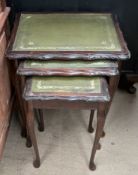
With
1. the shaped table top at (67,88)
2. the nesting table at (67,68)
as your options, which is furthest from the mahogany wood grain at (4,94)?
the shaped table top at (67,88)

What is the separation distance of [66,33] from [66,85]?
0.25 m

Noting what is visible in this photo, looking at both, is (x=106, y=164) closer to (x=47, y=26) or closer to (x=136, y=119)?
(x=136, y=119)

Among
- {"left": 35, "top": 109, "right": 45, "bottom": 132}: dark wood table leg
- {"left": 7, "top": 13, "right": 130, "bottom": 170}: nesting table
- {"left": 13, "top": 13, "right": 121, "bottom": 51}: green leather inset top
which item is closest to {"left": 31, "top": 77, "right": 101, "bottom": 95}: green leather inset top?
{"left": 7, "top": 13, "right": 130, "bottom": 170}: nesting table

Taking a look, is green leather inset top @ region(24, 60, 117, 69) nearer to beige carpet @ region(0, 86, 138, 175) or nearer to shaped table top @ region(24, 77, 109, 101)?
shaped table top @ region(24, 77, 109, 101)

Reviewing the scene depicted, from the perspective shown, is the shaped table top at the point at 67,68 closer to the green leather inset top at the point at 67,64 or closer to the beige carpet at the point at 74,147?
the green leather inset top at the point at 67,64

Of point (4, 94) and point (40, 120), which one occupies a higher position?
point (4, 94)

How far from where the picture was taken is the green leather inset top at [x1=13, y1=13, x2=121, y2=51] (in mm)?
1082

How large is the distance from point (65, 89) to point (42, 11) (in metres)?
0.58

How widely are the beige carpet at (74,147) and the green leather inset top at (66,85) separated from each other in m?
0.46

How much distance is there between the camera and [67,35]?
1144 mm

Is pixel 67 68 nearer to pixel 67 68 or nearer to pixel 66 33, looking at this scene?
pixel 67 68

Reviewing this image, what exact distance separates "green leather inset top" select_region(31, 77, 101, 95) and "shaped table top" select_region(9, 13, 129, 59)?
0.29 feet

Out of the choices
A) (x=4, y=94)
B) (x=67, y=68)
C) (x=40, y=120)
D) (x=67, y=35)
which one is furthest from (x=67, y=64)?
(x=40, y=120)

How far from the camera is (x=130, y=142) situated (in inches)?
56.1
